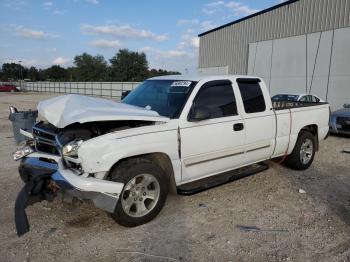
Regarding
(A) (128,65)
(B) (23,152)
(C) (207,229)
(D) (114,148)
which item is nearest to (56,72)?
(A) (128,65)

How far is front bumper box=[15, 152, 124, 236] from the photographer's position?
3338 mm

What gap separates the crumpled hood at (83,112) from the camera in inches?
138

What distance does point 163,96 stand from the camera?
4684mm

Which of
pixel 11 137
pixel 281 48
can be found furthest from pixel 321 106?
pixel 281 48

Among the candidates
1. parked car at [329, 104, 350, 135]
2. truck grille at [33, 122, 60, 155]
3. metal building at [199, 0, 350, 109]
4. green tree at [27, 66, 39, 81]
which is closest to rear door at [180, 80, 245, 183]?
truck grille at [33, 122, 60, 155]

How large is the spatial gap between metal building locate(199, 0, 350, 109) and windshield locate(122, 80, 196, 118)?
47.6 feet

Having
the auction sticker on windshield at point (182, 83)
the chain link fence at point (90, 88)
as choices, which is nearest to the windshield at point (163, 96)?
the auction sticker on windshield at point (182, 83)

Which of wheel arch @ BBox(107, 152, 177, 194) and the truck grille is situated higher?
the truck grille

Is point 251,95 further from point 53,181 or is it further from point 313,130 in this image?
point 53,181

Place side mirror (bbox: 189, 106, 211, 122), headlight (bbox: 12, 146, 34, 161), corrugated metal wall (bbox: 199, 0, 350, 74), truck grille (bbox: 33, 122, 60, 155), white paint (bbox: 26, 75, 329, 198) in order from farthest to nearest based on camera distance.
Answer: corrugated metal wall (bbox: 199, 0, 350, 74)
headlight (bbox: 12, 146, 34, 161)
side mirror (bbox: 189, 106, 211, 122)
truck grille (bbox: 33, 122, 60, 155)
white paint (bbox: 26, 75, 329, 198)

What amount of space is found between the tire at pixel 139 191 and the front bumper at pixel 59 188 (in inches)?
7.1

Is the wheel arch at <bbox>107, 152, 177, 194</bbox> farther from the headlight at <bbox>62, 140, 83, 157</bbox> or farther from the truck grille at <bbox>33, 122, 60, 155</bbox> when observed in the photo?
the truck grille at <bbox>33, 122, 60, 155</bbox>

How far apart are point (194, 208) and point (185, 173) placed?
59cm

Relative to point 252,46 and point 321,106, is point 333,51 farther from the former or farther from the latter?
point 321,106
